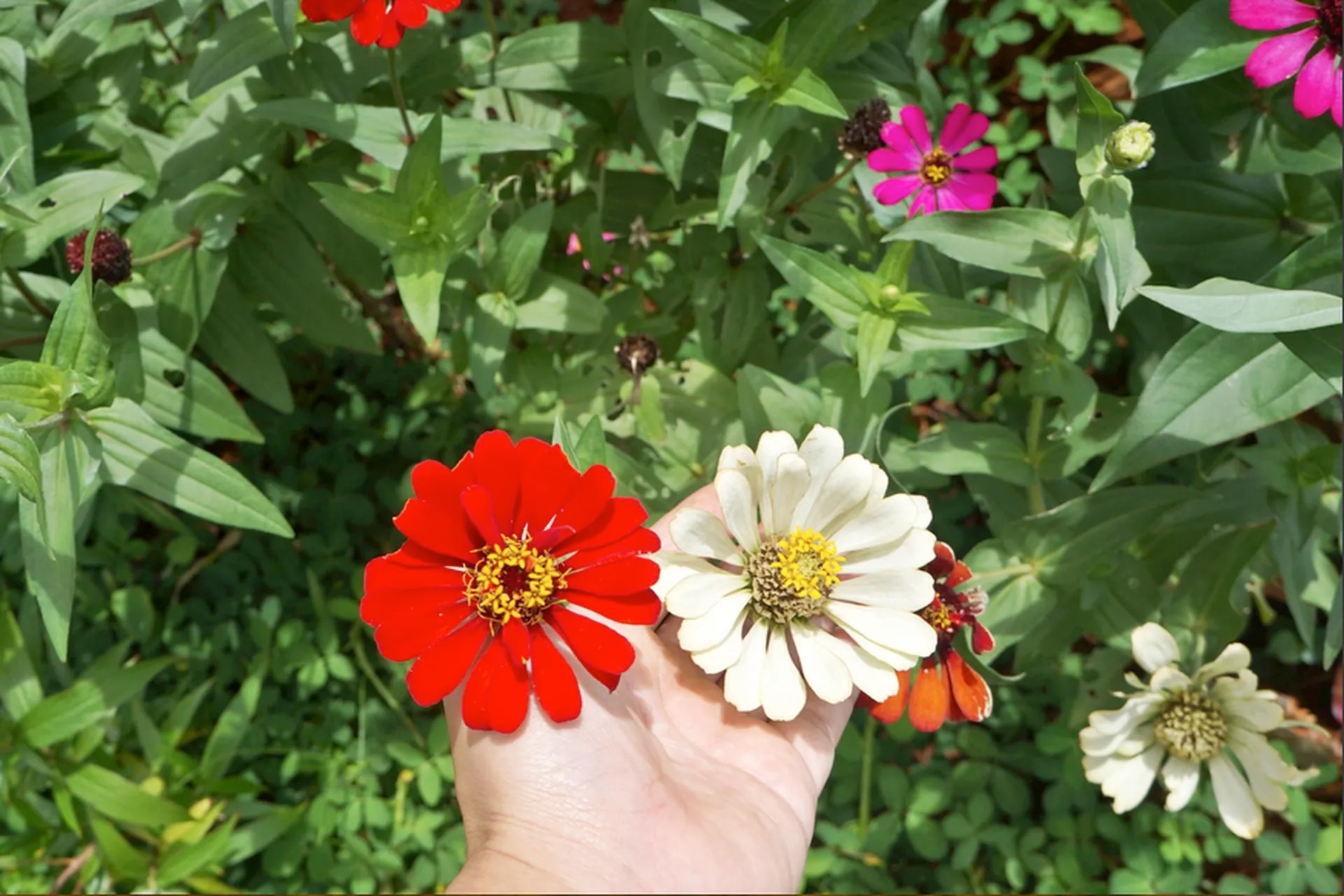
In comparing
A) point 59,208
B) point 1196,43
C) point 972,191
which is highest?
point 1196,43

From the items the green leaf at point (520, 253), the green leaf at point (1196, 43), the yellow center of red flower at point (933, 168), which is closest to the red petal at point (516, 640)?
the green leaf at point (520, 253)

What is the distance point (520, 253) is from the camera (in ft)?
4.33

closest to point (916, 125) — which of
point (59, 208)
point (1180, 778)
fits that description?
point (1180, 778)

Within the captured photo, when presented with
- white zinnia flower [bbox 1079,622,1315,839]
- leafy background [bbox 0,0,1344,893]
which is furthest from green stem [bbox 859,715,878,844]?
white zinnia flower [bbox 1079,622,1315,839]

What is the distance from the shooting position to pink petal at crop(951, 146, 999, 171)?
132 centimetres

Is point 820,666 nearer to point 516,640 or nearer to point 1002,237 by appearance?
point 516,640

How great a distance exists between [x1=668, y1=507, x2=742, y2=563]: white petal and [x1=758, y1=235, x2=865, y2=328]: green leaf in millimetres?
305

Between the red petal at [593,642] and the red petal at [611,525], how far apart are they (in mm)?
68

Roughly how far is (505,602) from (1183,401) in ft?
2.52

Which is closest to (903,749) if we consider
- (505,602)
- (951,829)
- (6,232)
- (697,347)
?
(951,829)

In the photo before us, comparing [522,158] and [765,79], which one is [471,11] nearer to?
[522,158]

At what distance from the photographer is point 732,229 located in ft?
4.98

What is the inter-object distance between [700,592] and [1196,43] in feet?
2.96

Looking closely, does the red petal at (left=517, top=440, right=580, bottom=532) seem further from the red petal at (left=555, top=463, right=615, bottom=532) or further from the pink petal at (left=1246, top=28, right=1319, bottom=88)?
the pink petal at (left=1246, top=28, right=1319, bottom=88)
